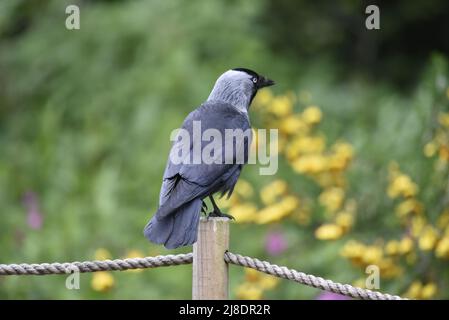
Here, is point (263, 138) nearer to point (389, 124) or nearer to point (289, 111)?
point (289, 111)

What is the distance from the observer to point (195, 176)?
Result: 3188 mm

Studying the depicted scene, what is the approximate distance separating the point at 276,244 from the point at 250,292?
1.72ft

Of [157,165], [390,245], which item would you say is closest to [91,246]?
[157,165]

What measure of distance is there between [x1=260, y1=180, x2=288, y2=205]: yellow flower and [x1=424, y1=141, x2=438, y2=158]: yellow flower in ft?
2.75

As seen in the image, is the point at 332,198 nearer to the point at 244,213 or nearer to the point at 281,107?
the point at 244,213

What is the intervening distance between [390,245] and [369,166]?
67cm

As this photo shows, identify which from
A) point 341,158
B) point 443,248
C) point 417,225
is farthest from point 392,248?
point 341,158

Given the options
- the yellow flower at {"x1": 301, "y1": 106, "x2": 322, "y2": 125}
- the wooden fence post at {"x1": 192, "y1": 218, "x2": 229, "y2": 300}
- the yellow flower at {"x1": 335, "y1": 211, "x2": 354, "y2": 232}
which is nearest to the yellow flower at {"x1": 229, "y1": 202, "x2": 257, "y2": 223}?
the yellow flower at {"x1": 335, "y1": 211, "x2": 354, "y2": 232}

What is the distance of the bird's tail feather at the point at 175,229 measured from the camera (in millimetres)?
2895

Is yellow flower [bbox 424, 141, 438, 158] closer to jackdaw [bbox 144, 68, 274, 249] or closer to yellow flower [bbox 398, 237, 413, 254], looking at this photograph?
yellow flower [bbox 398, 237, 413, 254]

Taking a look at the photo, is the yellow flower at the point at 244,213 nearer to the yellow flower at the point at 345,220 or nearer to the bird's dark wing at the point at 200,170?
the yellow flower at the point at 345,220

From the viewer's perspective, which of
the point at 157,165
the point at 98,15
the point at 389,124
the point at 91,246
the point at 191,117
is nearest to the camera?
the point at 191,117

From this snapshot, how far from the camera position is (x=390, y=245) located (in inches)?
165

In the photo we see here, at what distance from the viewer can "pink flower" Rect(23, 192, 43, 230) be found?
16.9 feet
